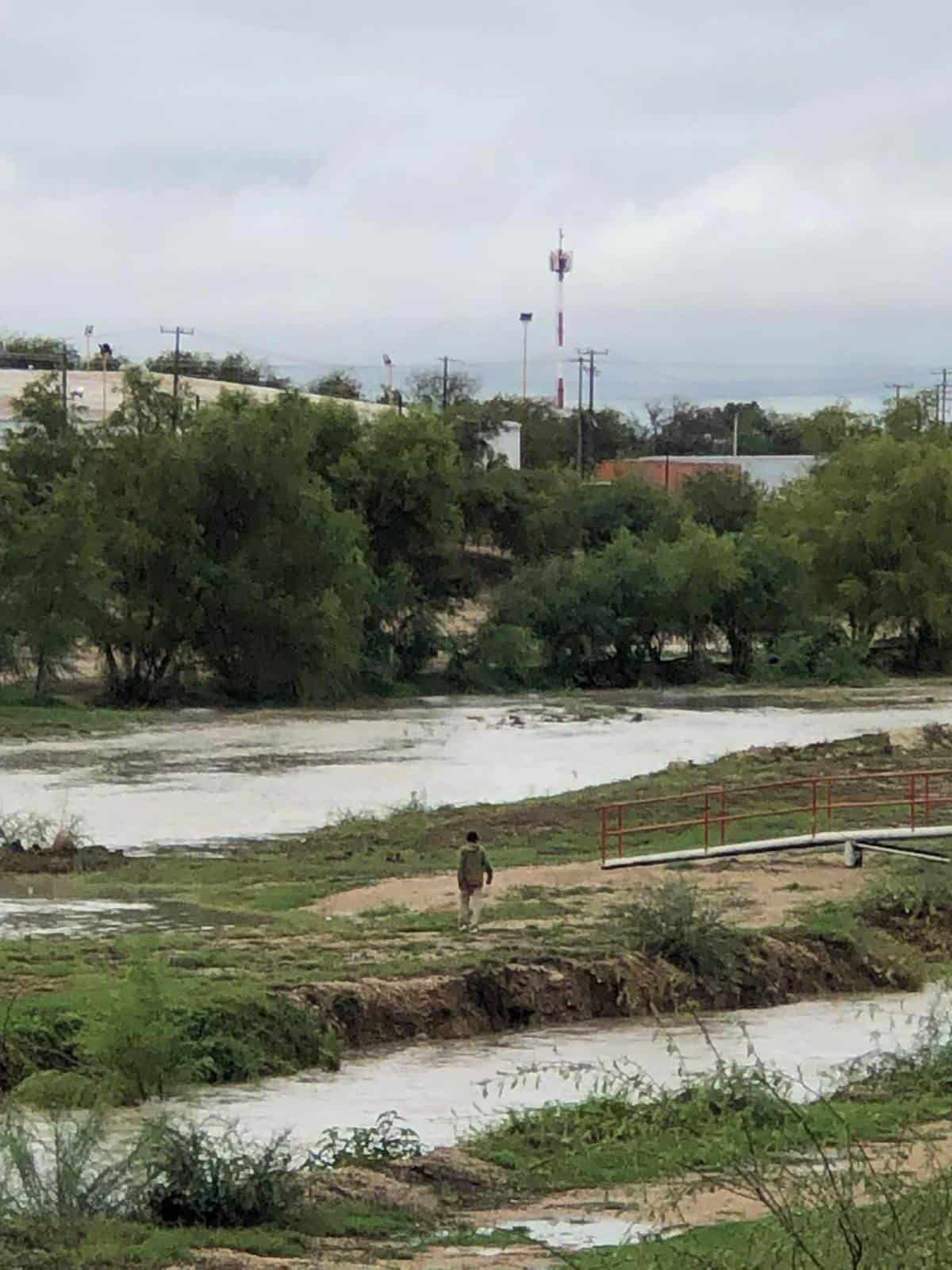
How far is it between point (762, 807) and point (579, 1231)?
2462 cm

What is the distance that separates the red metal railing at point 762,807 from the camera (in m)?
32.8

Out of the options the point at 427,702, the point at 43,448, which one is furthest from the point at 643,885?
the point at 43,448

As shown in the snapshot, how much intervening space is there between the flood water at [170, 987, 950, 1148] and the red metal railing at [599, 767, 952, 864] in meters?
7.55

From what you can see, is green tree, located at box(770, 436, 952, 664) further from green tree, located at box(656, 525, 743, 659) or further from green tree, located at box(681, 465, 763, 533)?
green tree, located at box(681, 465, 763, 533)

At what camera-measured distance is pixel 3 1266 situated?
11.6m

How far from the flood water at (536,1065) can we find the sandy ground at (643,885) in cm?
382

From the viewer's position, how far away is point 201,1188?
44.4 ft

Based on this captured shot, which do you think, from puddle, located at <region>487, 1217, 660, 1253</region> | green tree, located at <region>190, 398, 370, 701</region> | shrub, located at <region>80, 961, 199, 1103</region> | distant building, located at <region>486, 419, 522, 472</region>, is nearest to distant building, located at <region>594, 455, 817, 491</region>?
distant building, located at <region>486, 419, 522, 472</region>

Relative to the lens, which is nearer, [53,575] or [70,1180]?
[70,1180]

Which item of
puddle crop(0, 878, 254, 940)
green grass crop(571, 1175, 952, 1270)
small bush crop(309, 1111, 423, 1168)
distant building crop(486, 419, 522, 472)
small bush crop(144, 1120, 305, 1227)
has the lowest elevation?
puddle crop(0, 878, 254, 940)

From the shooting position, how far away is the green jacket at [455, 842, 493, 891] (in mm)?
24812

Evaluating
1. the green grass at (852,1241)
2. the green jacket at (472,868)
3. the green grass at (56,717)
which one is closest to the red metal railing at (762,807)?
the green jacket at (472,868)

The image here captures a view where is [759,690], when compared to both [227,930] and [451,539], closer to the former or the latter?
[451,539]

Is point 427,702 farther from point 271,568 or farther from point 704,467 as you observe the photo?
point 704,467
